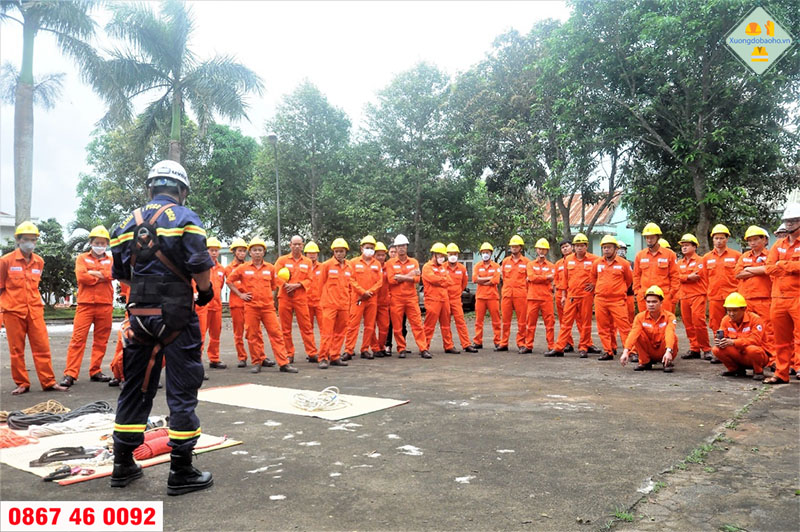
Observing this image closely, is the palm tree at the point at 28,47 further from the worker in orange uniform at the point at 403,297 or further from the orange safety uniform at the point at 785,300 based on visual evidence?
the orange safety uniform at the point at 785,300

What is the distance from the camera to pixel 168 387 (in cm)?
417

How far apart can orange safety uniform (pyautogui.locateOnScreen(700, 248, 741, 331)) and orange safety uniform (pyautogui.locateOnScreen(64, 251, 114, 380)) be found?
913 cm

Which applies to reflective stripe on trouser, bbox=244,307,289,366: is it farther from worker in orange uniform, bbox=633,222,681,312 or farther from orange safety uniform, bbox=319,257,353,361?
worker in orange uniform, bbox=633,222,681,312

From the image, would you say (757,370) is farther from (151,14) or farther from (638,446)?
(151,14)

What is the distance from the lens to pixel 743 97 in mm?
16812

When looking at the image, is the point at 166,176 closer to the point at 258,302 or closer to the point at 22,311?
the point at 22,311

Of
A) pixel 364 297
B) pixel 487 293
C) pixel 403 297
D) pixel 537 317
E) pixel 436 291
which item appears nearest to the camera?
pixel 364 297

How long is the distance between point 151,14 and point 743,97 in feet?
59.3

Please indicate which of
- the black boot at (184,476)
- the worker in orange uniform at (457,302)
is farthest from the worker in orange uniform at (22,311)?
the worker in orange uniform at (457,302)

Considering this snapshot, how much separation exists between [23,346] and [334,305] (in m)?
4.38

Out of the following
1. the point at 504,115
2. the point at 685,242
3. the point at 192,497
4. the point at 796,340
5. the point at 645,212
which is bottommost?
the point at 192,497

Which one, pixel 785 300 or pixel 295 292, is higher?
pixel 295 292

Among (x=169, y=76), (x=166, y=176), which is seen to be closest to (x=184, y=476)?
(x=166, y=176)

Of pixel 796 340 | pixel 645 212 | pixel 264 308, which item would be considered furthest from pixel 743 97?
pixel 264 308
